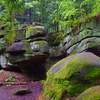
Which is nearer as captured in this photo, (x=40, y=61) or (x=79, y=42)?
(x=79, y=42)

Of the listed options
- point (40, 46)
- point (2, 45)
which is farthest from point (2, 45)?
point (40, 46)

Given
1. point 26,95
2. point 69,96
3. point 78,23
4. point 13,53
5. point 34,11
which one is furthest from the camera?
point 34,11

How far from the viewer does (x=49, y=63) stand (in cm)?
1828

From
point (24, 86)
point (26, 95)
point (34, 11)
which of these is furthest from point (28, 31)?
point (34, 11)

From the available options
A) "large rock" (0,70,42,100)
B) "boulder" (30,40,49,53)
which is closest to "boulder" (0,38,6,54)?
"large rock" (0,70,42,100)

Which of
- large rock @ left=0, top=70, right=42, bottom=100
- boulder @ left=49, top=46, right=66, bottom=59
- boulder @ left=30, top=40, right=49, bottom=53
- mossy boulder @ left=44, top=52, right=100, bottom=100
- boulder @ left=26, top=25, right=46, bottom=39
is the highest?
mossy boulder @ left=44, top=52, right=100, bottom=100

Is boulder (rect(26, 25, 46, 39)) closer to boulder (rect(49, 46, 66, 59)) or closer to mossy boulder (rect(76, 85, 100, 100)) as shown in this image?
boulder (rect(49, 46, 66, 59))

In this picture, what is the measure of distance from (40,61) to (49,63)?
85 centimetres

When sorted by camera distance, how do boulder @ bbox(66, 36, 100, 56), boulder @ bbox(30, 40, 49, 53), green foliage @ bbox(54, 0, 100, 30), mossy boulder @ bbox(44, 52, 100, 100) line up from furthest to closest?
boulder @ bbox(30, 40, 49, 53) < green foliage @ bbox(54, 0, 100, 30) < boulder @ bbox(66, 36, 100, 56) < mossy boulder @ bbox(44, 52, 100, 100)

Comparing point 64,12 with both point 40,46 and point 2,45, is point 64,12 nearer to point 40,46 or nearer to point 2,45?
point 40,46

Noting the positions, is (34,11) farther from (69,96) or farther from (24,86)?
(69,96)

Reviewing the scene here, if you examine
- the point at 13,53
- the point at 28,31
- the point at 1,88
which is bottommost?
the point at 1,88

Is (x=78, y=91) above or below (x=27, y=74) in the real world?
above

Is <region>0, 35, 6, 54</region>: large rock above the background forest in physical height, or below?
below
